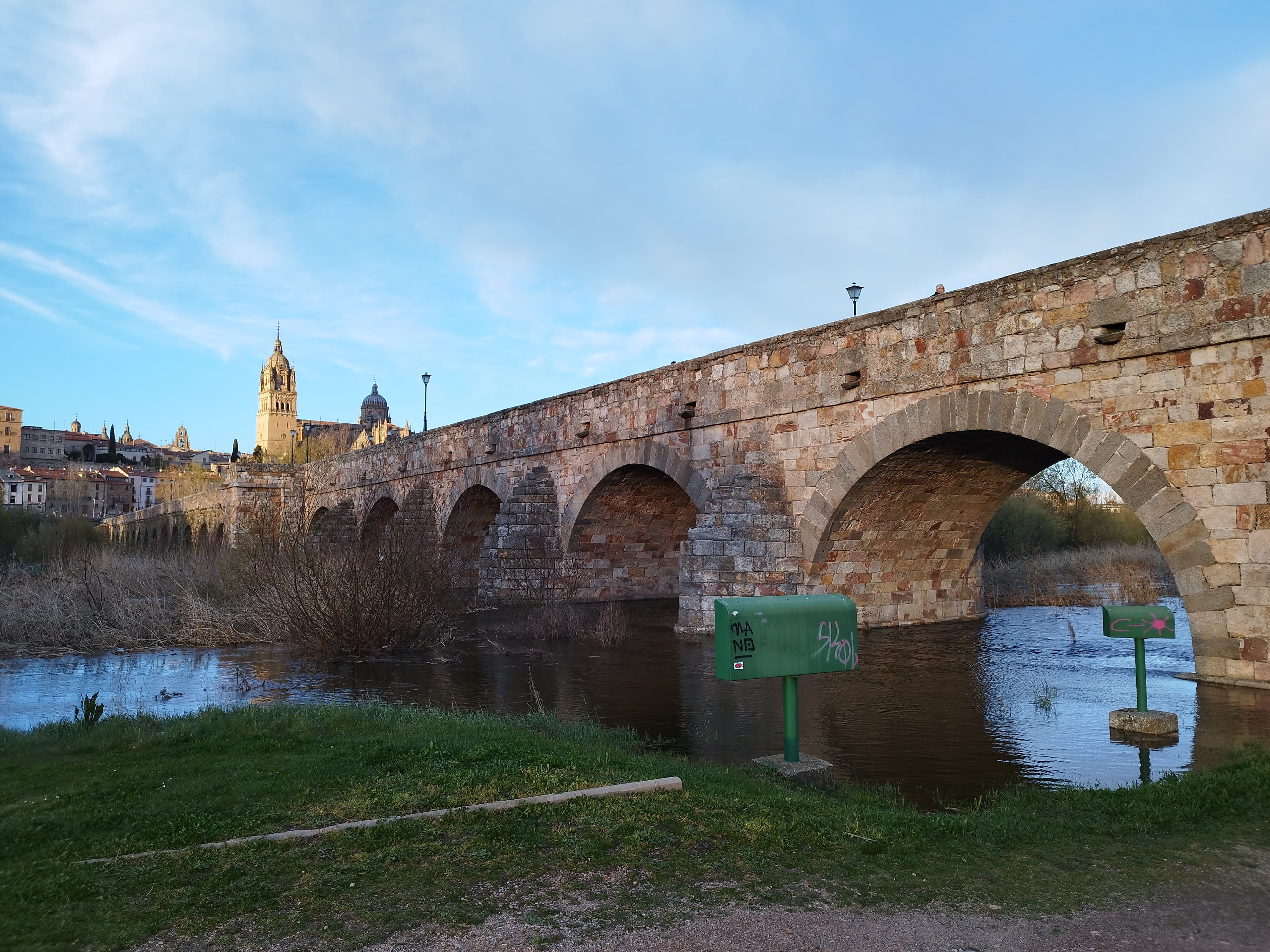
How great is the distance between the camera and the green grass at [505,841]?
10.1 feet

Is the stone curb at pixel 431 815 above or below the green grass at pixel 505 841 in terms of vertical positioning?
above

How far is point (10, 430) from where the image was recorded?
Answer: 12106cm

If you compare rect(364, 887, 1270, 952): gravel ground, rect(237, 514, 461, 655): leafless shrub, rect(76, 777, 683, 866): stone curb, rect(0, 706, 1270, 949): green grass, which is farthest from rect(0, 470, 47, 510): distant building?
rect(364, 887, 1270, 952): gravel ground

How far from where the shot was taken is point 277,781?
4.65 meters

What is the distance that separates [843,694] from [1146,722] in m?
2.81

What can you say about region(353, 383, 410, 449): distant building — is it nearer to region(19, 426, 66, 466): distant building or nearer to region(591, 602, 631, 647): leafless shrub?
region(19, 426, 66, 466): distant building

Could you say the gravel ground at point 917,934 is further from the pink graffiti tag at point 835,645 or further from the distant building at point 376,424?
the distant building at point 376,424

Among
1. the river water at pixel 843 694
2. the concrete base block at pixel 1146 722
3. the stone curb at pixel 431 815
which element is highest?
the stone curb at pixel 431 815

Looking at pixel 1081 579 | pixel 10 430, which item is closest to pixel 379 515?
pixel 1081 579

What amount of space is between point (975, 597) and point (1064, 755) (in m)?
9.67

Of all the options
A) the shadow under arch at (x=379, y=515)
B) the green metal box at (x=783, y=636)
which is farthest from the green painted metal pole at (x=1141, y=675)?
the shadow under arch at (x=379, y=515)

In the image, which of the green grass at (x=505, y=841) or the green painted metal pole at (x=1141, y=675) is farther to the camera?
the green painted metal pole at (x=1141, y=675)

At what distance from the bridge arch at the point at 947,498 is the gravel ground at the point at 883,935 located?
20.8 ft

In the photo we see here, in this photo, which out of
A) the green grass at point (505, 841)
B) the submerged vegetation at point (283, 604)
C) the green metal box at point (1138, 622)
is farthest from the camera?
the submerged vegetation at point (283, 604)
